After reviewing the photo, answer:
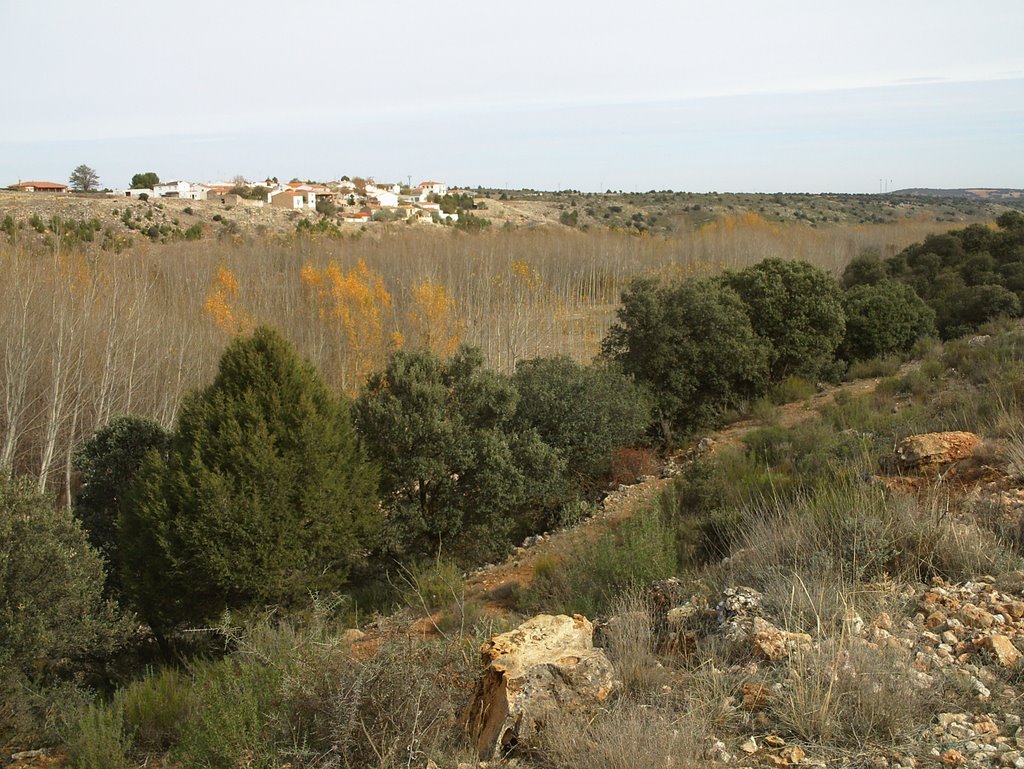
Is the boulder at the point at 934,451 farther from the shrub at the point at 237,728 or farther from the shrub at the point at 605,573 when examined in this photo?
the shrub at the point at 237,728

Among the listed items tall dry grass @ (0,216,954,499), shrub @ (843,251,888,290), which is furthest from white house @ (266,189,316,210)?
shrub @ (843,251,888,290)

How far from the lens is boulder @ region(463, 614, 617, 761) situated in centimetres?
383

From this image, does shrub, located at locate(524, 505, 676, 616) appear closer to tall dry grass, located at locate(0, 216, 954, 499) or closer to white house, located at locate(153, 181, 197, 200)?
tall dry grass, located at locate(0, 216, 954, 499)

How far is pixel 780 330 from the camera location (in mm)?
19078

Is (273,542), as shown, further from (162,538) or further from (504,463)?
(504,463)

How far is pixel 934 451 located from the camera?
8477 millimetres

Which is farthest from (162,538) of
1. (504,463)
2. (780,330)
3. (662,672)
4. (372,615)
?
(780,330)

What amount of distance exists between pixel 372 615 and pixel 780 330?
1356cm

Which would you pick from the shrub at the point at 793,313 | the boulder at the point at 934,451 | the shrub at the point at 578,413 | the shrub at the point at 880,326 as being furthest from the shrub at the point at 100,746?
the shrub at the point at 880,326

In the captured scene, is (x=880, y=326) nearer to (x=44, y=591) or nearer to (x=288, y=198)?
(x=44, y=591)

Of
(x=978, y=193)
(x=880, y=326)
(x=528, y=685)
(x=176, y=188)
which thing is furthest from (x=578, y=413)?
(x=978, y=193)

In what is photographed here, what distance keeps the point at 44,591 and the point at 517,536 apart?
7.30m

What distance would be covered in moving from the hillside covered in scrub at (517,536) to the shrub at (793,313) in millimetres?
83

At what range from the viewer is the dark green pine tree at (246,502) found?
8.62 metres
